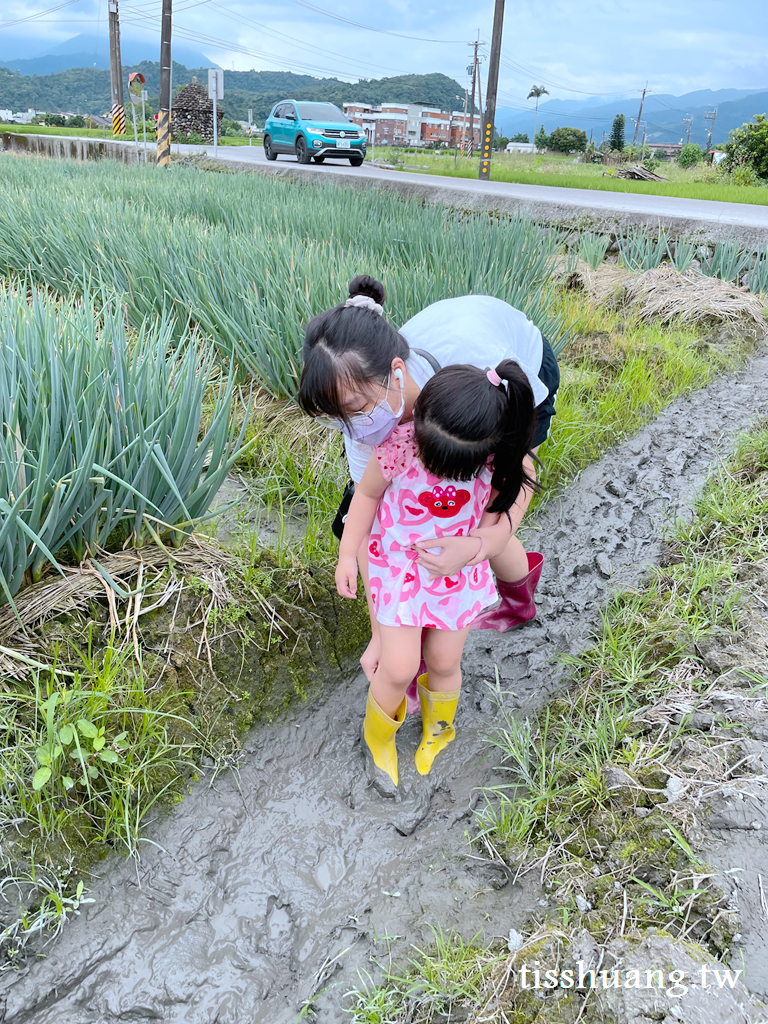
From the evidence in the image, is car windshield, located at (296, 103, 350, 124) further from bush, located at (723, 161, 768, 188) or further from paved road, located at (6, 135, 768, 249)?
bush, located at (723, 161, 768, 188)

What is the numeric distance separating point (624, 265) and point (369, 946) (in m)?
4.75

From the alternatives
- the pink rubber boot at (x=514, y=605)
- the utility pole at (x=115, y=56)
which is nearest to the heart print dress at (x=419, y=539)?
the pink rubber boot at (x=514, y=605)

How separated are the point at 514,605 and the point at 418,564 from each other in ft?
2.17

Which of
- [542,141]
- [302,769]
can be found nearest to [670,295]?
[302,769]

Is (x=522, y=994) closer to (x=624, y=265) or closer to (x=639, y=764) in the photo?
(x=639, y=764)

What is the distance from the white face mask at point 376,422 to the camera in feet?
4.15

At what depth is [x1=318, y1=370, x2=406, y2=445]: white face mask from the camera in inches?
49.8

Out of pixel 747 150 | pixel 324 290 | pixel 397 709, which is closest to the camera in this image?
pixel 397 709

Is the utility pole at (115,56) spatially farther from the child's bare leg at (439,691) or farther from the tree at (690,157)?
the child's bare leg at (439,691)

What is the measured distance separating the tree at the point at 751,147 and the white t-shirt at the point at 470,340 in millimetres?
17346

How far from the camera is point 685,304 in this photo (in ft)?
13.5

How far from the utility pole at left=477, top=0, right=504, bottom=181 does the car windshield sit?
3012 millimetres

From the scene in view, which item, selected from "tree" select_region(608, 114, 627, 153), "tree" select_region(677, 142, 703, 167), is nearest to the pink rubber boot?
"tree" select_region(677, 142, 703, 167)

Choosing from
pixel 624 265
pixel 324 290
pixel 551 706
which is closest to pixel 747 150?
pixel 624 265
